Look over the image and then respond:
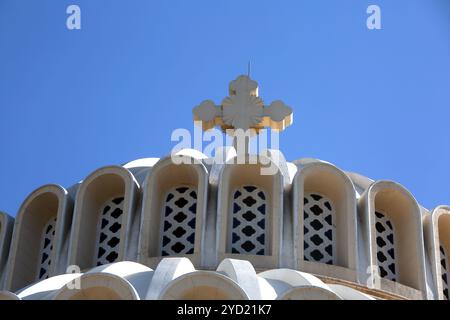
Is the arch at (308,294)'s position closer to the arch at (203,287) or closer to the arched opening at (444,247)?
the arch at (203,287)

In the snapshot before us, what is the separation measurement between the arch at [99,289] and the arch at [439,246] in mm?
8448

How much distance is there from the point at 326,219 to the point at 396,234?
1749 mm

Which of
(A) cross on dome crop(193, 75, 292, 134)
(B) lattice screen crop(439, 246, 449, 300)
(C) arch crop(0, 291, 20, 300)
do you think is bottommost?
(C) arch crop(0, 291, 20, 300)

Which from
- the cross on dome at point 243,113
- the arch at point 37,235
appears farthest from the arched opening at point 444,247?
the arch at point 37,235

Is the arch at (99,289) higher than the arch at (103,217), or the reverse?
the arch at (103,217)

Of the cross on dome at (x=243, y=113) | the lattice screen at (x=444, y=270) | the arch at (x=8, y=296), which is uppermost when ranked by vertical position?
the cross on dome at (x=243, y=113)

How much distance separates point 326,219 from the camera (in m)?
34.2

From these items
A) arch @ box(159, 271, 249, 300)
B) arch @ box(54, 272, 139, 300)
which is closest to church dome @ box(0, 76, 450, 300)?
arch @ box(54, 272, 139, 300)

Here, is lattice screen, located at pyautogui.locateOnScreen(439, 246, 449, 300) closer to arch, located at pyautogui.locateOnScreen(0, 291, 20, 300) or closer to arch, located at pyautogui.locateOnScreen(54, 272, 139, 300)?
arch, located at pyautogui.locateOnScreen(54, 272, 139, 300)

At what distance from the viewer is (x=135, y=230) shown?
33.8 meters

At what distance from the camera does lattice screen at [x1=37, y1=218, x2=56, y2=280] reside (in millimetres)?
34656

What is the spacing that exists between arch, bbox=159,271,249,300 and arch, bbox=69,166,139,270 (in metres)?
5.48

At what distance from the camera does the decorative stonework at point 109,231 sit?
3391 cm
